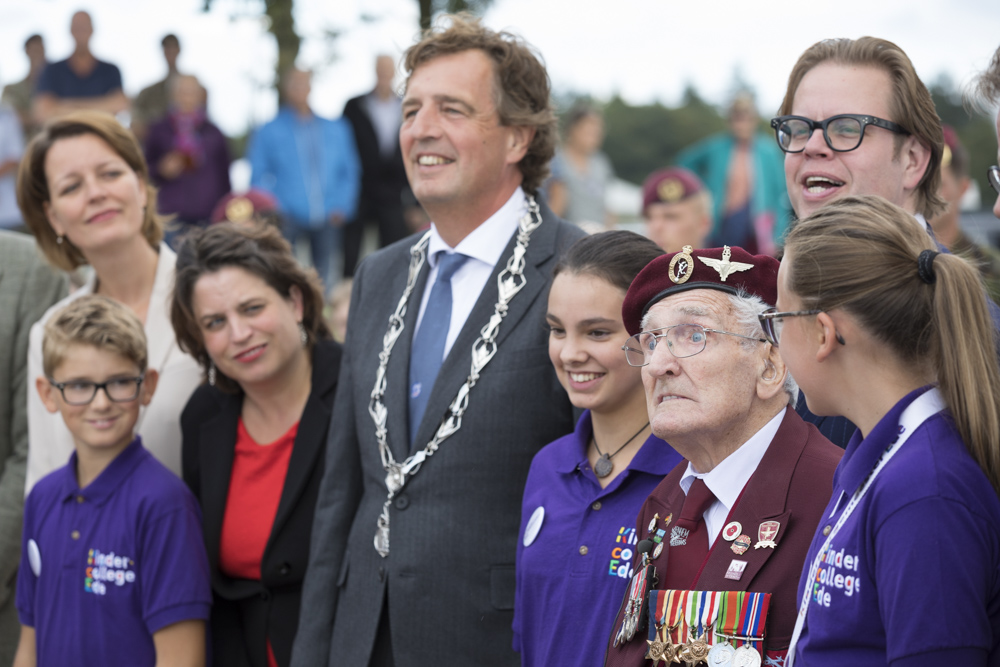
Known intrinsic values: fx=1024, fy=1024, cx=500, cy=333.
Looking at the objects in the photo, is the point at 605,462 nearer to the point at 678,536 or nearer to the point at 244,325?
the point at 678,536

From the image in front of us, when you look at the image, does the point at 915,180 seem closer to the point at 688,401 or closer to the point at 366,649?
the point at 688,401

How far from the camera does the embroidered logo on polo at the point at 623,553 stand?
104 inches

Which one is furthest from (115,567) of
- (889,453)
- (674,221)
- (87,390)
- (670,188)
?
(670,188)

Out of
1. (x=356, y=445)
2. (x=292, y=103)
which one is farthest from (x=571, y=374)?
(x=292, y=103)

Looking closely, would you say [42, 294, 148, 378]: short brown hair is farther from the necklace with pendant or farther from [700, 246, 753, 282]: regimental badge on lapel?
[700, 246, 753, 282]: regimental badge on lapel

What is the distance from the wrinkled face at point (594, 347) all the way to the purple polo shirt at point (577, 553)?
5.7 inches

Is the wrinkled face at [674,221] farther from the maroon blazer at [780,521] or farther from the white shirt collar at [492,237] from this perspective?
the maroon blazer at [780,521]

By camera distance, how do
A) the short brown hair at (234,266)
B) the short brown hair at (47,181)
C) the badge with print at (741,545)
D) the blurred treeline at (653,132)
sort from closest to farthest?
the badge with print at (741,545) < the short brown hair at (234,266) < the short brown hair at (47,181) < the blurred treeline at (653,132)

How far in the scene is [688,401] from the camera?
241 centimetres

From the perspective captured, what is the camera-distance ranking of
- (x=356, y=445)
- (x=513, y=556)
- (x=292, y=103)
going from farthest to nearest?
(x=292, y=103), (x=356, y=445), (x=513, y=556)

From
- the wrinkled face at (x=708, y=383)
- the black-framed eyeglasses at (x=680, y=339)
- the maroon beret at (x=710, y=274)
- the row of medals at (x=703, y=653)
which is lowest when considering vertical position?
the row of medals at (x=703, y=653)

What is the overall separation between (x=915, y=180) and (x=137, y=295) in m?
3.29

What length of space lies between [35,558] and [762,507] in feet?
9.09

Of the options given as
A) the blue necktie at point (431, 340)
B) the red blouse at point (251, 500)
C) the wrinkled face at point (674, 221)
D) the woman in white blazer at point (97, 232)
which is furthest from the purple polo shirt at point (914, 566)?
the wrinkled face at point (674, 221)
